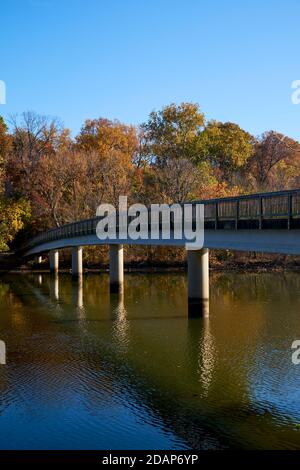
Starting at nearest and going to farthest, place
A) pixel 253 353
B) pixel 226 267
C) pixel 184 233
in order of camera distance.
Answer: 1. pixel 253 353
2. pixel 184 233
3. pixel 226 267

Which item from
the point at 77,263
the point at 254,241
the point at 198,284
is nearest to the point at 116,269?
the point at 77,263

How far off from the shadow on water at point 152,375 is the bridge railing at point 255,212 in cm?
469

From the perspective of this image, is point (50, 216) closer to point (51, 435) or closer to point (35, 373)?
point (35, 373)

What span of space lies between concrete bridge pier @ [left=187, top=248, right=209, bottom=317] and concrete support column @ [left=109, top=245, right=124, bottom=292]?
12.6m

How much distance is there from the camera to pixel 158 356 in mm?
23016

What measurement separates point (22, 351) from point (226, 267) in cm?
3895

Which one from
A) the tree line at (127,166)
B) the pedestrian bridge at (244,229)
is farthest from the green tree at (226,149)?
the pedestrian bridge at (244,229)

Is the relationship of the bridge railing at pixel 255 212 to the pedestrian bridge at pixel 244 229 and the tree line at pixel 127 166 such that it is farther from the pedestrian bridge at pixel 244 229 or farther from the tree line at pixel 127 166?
the tree line at pixel 127 166

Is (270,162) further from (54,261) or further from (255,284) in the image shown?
(255,284)

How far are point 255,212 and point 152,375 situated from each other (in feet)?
24.2

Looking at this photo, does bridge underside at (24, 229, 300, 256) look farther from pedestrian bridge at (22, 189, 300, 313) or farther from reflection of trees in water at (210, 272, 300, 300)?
reflection of trees in water at (210, 272, 300, 300)

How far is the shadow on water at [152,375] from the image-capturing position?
1527cm

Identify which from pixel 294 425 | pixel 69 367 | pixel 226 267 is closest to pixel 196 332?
pixel 69 367

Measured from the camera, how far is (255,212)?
77.0ft
